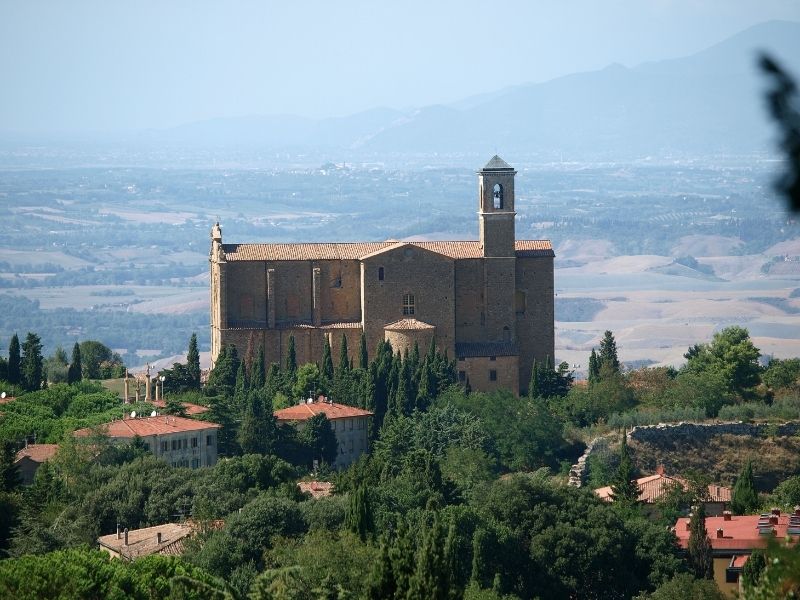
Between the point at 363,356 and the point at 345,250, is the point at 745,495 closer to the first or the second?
the point at 363,356

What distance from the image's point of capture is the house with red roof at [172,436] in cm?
4603

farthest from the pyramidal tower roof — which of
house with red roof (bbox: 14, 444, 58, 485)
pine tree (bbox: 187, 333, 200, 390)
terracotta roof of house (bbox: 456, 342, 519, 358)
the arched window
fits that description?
house with red roof (bbox: 14, 444, 58, 485)

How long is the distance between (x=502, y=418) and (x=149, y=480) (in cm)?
1017

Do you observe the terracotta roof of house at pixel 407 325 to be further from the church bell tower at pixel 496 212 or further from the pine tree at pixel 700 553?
the pine tree at pixel 700 553

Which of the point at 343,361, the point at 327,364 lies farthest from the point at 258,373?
the point at 343,361

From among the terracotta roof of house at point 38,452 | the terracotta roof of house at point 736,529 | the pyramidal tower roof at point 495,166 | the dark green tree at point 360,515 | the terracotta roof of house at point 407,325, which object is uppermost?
the pyramidal tower roof at point 495,166

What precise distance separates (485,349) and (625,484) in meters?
12.8

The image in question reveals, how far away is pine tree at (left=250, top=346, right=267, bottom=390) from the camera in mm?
52031

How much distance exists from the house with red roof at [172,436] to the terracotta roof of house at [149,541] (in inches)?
301

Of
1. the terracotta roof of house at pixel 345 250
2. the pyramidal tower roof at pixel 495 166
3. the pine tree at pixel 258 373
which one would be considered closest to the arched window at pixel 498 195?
the pyramidal tower roof at pixel 495 166

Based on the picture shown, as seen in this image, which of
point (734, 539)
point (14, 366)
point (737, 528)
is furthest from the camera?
point (14, 366)

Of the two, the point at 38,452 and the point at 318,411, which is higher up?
the point at 318,411

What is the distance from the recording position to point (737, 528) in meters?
36.9

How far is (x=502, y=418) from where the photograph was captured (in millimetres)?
47281
